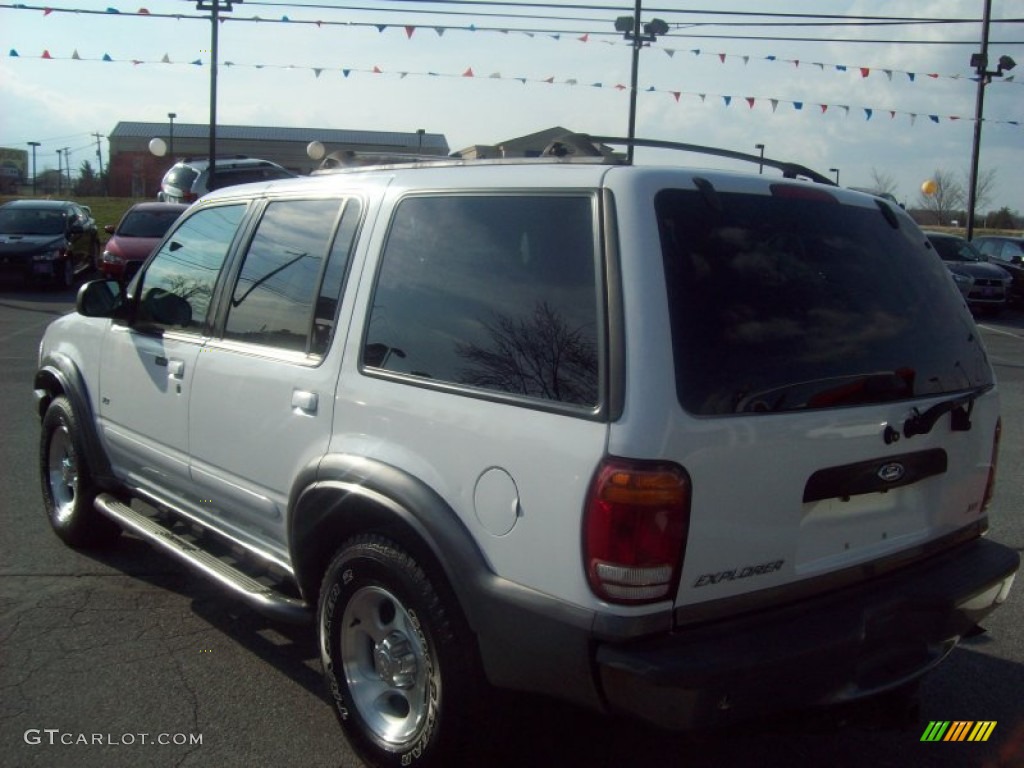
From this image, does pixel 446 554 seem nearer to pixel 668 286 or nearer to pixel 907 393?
pixel 668 286

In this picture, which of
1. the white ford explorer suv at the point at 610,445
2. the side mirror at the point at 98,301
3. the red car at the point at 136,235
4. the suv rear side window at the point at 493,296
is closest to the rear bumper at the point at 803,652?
the white ford explorer suv at the point at 610,445

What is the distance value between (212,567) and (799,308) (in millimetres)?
2510

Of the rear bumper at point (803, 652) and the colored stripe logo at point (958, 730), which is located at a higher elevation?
the rear bumper at point (803, 652)

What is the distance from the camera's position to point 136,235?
18188 millimetres

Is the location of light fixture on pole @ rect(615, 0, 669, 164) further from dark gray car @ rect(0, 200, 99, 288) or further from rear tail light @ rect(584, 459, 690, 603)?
rear tail light @ rect(584, 459, 690, 603)

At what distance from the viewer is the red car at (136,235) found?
17391 millimetres

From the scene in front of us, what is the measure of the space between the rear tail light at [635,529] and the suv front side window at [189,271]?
239 cm

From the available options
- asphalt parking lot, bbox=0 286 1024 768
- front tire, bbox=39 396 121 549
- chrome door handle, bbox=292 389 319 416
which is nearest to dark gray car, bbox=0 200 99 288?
front tire, bbox=39 396 121 549

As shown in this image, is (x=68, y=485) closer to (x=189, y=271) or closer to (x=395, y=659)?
(x=189, y=271)

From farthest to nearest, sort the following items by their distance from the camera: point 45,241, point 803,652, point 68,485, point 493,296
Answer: point 45,241 → point 68,485 → point 493,296 → point 803,652

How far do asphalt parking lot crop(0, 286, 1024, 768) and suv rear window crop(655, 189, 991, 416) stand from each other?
3.07ft

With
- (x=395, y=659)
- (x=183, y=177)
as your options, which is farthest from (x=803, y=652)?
(x=183, y=177)

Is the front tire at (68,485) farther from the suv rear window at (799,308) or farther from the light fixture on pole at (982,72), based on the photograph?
the light fixture on pole at (982,72)

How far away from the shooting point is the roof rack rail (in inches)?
128
